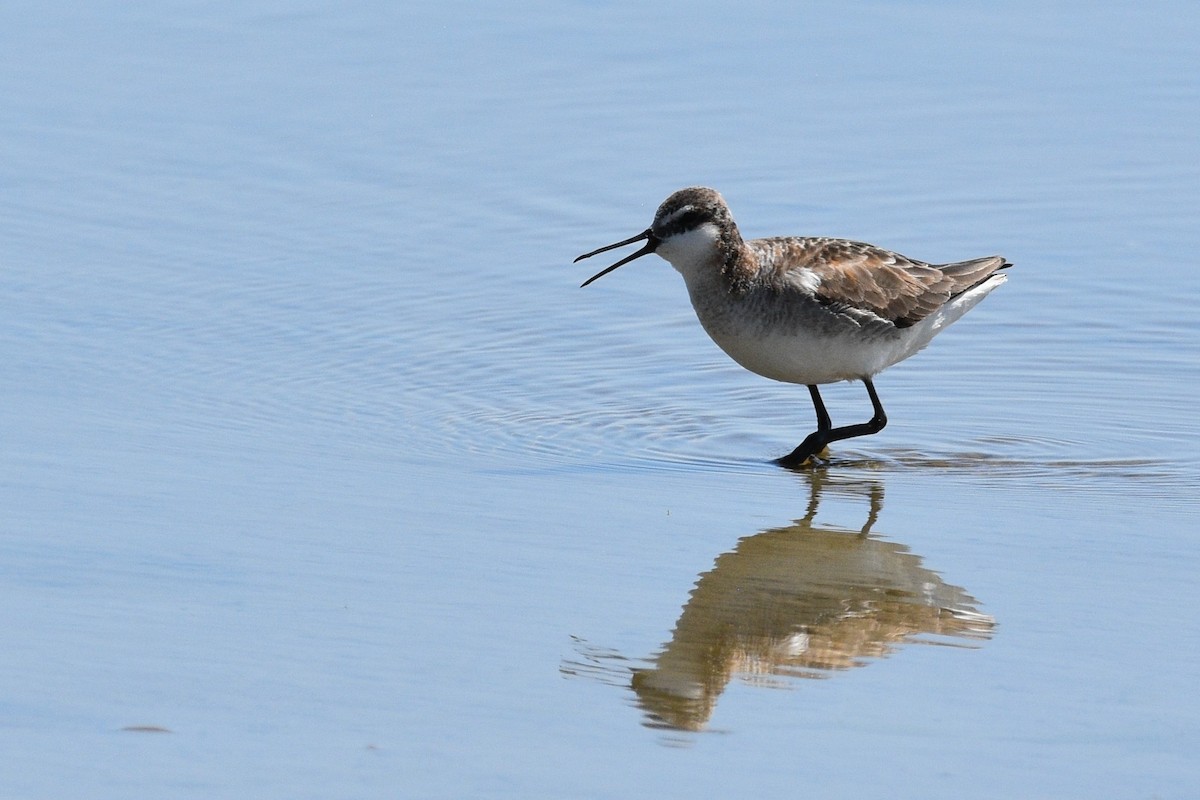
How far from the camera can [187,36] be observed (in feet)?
53.3

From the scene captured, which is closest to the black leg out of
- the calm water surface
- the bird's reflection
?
the calm water surface

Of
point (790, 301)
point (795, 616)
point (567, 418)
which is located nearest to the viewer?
point (795, 616)

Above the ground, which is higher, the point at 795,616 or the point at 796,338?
the point at 796,338

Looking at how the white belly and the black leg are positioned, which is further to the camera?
the white belly

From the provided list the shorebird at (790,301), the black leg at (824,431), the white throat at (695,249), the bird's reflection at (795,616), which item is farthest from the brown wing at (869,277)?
the bird's reflection at (795,616)

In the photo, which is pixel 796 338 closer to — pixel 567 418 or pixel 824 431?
pixel 824 431

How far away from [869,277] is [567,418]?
1739 mm

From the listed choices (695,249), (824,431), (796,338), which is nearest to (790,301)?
(796,338)

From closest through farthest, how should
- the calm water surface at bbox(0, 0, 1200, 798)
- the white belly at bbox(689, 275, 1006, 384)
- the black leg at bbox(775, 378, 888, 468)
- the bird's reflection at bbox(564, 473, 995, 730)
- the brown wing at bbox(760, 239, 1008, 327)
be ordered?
the calm water surface at bbox(0, 0, 1200, 798) < the bird's reflection at bbox(564, 473, 995, 730) < the black leg at bbox(775, 378, 888, 468) < the white belly at bbox(689, 275, 1006, 384) < the brown wing at bbox(760, 239, 1008, 327)

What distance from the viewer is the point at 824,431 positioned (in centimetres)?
989

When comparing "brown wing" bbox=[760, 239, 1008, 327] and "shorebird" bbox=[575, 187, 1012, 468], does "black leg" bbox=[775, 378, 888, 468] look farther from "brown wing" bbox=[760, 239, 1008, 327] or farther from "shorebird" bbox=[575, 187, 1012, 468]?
"brown wing" bbox=[760, 239, 1008, 327]

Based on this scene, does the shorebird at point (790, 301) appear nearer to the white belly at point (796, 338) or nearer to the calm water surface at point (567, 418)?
the white belly at point (796, 338)

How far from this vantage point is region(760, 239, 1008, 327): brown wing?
32.7 feet

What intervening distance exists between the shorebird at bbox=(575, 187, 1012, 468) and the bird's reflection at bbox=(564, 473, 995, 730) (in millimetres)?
1750
